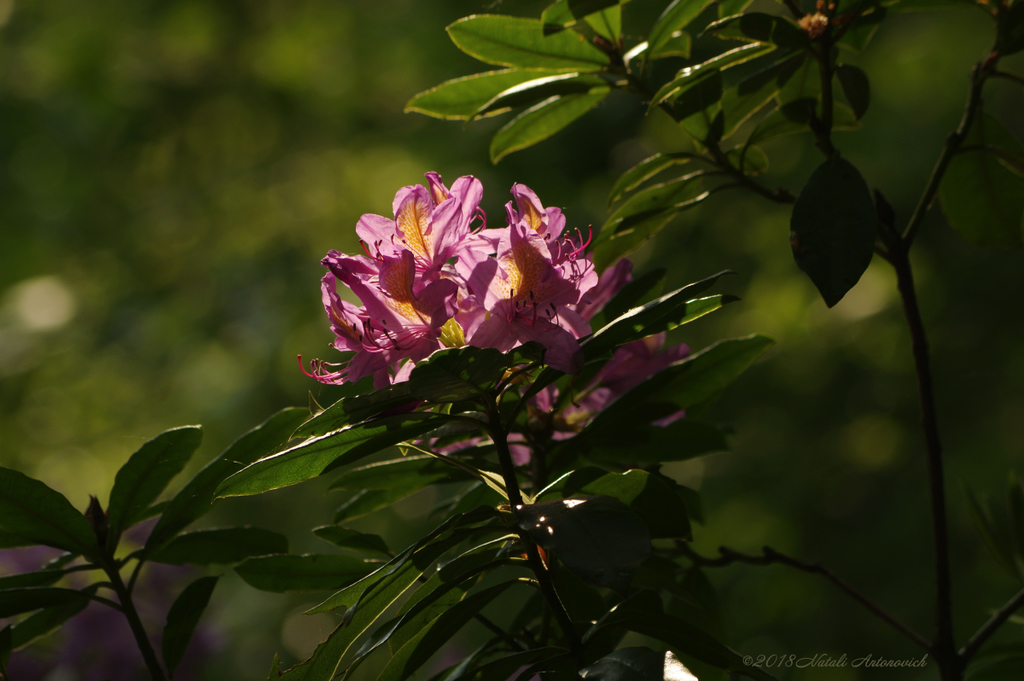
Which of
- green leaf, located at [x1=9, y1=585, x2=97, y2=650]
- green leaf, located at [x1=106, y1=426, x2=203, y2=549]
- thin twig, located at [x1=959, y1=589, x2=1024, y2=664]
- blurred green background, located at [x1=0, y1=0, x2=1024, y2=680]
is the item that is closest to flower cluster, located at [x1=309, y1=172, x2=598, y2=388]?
green leaf, located at [x1=106, y1=426, x2=203, y2=549]

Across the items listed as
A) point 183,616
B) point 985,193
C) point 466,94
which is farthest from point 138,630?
point 985,193

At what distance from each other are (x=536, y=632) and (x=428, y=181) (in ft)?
1.70

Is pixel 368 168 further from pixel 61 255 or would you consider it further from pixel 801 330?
pixel 801 330

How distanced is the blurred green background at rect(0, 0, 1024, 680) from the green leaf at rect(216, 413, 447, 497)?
91.6 inches

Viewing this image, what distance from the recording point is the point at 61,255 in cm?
431

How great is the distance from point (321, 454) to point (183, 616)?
0.29 meters

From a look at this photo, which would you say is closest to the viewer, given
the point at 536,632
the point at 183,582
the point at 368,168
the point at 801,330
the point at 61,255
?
the point at 536,632

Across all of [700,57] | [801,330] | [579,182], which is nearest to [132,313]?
[579,182]

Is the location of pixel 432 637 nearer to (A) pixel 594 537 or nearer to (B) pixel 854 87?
(A) pixel 594 537

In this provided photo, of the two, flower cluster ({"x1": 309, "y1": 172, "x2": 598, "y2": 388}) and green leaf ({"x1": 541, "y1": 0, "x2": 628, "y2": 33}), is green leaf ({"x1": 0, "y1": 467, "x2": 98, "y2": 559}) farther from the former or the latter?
green leaf ({"x1": 541, "y1": 0, "x2": 628, "y2": 33})

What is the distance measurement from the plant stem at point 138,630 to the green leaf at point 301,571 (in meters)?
0.09

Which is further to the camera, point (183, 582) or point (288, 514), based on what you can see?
point (288, 514)

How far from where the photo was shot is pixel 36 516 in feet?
2.10

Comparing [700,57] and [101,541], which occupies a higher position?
[700,57]
